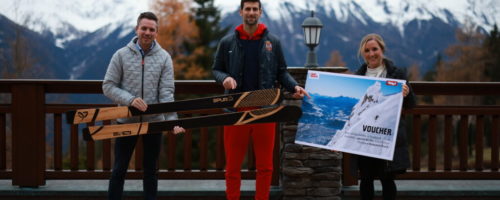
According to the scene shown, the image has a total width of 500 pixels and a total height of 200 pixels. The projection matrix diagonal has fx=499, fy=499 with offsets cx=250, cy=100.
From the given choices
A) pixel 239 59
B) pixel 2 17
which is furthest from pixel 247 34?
pixel 2 17

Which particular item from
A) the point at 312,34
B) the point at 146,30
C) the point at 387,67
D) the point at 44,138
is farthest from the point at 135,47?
the point at 312,34

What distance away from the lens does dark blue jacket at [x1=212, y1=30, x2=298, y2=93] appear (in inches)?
118

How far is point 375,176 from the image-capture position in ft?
10.2

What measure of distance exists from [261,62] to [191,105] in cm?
50

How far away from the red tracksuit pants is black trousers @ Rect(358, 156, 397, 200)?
0.58 m

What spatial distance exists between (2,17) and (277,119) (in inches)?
463

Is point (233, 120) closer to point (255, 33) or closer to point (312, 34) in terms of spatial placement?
point (255, 33)

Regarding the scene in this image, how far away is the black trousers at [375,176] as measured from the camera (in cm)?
306

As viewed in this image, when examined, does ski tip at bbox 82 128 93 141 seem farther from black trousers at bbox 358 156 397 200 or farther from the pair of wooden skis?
black trousers at bbox 358 156 397 200

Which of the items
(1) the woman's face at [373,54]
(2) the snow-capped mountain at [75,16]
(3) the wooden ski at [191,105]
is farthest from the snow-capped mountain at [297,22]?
(1) the woman's face at [373,54]

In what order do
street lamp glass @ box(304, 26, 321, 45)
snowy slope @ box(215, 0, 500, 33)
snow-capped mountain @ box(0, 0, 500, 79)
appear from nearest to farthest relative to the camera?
1. street lamp glass @ box(304, 26, 321, 45)
2. snow-capped mountain @ box(0, 0, 500, 79)
3. snowy slope @ box(215, 0, 500, 33)

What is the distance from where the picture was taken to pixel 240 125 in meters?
3.03

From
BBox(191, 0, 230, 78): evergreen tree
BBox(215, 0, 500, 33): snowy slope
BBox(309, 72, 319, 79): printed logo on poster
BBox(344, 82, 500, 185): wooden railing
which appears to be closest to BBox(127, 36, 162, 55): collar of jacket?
BBox(309, 72, 319, 79): printed logo on poster

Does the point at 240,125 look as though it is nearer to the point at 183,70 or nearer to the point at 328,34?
the point at 183,70
